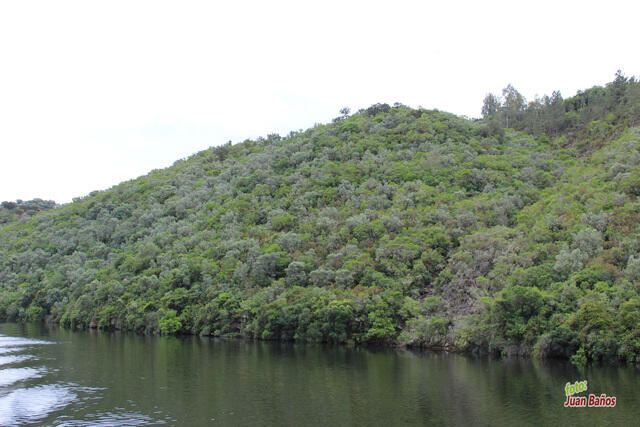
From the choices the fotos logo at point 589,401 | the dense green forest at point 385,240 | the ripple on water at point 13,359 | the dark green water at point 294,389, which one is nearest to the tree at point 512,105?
the dense green forest at point 385,240

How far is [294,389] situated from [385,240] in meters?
49.2

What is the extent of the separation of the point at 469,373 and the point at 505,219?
46763 millimetres

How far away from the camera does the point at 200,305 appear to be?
93.7m

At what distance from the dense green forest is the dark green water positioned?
757 cm

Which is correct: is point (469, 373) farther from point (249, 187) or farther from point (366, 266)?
point (249, 187)

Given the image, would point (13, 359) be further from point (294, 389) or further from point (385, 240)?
point (385, 240)

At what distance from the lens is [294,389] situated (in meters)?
40.5

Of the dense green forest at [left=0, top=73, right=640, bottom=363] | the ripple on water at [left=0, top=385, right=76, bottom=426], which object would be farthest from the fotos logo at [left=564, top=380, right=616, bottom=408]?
the ripple on water at [left=0, top=385, right=76, bottom=426]

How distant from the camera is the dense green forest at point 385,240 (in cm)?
6119

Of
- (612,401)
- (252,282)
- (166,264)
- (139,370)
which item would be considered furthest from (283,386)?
(166,264)

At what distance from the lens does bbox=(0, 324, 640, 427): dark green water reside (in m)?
31.8

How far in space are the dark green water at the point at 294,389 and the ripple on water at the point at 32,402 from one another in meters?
0.07

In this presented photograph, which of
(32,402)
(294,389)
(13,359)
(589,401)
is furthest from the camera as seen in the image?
(13,359)

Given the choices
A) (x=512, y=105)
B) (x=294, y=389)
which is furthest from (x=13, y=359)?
(x=512, y=105)
